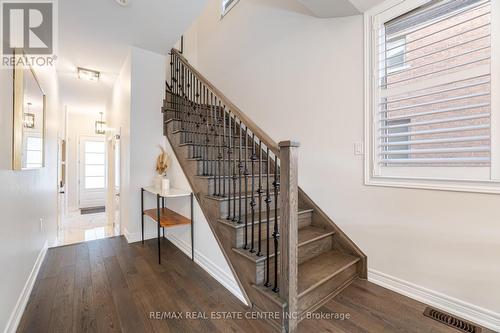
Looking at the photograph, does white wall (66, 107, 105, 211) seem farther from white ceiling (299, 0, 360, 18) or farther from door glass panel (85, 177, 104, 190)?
white ceiling (299, 0, 360, 18)

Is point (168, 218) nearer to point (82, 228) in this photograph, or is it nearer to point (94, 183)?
point (82, 228)

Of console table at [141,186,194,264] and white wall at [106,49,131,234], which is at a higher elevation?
white wall at [106,49,131,234]

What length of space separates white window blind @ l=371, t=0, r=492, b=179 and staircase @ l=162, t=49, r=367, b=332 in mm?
901

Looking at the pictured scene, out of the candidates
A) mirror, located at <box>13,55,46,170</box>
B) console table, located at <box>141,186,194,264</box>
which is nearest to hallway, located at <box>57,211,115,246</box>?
console table, located at <box>141,186,194,264</box>

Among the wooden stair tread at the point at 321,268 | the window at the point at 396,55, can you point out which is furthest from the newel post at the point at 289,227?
the window at the point at 396,55

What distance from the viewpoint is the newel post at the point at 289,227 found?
1.51m

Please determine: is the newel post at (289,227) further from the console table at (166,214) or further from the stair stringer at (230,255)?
the console table at (166,214)

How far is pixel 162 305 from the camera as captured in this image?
5.91 feet

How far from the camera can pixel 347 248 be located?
2.26 metres

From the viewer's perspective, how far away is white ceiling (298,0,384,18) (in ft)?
6.63

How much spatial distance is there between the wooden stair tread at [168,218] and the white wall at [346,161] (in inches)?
59.6

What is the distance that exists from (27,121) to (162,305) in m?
1.86

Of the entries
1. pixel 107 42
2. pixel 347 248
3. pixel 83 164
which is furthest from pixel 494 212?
pixel 83 164

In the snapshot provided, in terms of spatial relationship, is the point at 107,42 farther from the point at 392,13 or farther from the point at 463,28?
the point at 463,28
